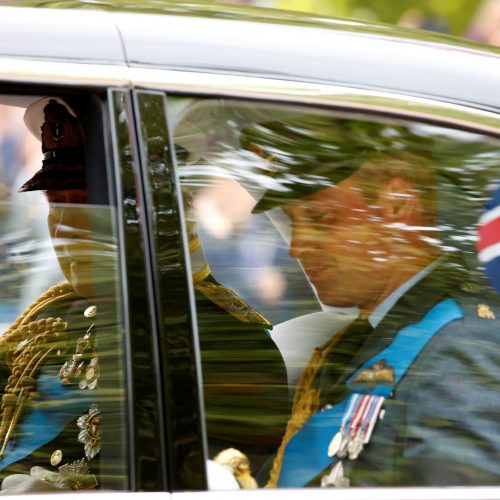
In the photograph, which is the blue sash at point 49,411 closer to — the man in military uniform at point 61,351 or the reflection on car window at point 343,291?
the man in military uniform at point 61,351

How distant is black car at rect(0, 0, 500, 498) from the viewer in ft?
4.57

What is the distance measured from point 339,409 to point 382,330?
14 cm

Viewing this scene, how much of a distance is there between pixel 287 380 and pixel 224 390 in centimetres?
11

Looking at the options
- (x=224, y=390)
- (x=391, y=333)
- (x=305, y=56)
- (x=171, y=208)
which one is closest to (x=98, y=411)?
(x=224, y=390)

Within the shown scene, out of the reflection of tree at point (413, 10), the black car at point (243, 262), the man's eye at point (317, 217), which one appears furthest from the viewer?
the reflection of tree at point (413, 10)

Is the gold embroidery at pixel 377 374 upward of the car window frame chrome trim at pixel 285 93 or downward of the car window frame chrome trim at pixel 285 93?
downward

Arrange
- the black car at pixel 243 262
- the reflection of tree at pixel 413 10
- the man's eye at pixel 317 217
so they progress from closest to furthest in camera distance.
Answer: the black car at pixel 243 262 < the man's eye at pixel 317 217 < the reflection of tree at pixel 413 10

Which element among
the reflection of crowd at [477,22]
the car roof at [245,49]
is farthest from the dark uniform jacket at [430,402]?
the reflection of crowd at [477,22]

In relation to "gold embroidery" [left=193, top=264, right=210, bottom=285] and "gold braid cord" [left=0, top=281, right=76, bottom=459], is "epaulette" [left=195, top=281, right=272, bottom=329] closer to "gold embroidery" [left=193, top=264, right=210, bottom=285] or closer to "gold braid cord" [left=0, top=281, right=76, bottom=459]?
"gold embroidery" [left=193, top=264, right=210, bottom=285]

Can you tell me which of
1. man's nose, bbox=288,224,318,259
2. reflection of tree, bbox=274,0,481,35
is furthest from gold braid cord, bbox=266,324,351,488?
reflection of tree, bbox=274,0,481,35

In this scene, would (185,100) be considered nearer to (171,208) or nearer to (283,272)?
(171,208)

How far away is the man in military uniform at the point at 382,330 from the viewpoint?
1.46 m

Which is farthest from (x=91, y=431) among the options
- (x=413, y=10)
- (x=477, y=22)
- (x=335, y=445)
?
(x=477, y=22)

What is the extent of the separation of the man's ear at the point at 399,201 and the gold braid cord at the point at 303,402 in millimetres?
244
